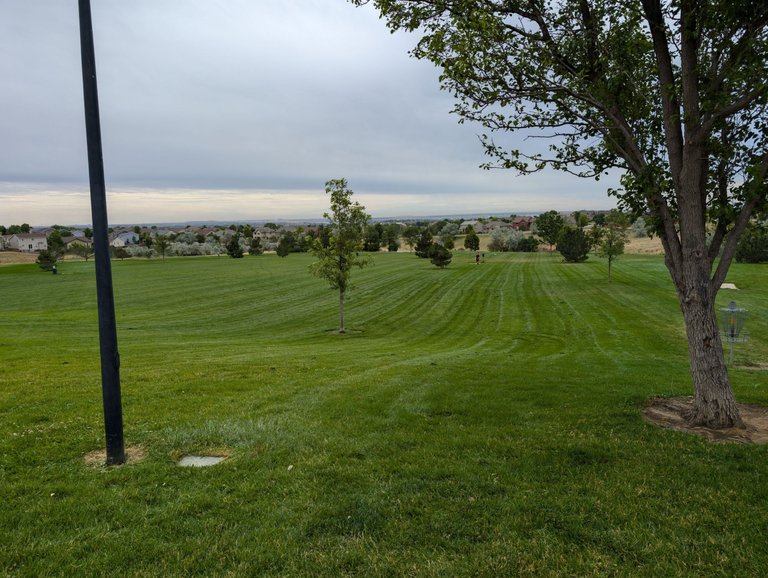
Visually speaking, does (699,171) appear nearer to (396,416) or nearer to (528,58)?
(528,58)

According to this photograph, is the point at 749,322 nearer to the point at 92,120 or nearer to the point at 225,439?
the point at 225,439

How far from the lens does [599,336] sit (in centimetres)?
2498

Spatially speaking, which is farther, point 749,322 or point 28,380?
point 749,322

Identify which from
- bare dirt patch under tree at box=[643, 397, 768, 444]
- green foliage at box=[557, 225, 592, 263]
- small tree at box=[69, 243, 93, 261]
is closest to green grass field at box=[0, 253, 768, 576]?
bare dirt patch under tree at box=[643, 397, 768, 444]

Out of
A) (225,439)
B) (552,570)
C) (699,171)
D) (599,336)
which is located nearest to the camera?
(552,570)

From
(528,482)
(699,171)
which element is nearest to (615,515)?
(528,482)

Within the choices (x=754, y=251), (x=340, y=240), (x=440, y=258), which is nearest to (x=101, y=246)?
(x=340, y=240)

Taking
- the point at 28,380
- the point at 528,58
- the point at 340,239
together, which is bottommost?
the point at 28,380

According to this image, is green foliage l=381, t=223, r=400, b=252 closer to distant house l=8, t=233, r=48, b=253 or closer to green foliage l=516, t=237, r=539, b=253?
green foliage l=516, t=237, r=539, b=253

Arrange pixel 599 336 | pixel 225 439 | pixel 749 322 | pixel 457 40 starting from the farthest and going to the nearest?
pixel 749 322 → pixel 599 336 → pixel 457 40 → pixel 225 439

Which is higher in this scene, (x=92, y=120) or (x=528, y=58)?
(x=528, y=58)

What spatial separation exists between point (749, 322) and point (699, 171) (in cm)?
2516

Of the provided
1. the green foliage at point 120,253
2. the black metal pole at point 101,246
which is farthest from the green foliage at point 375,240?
the black metal pole at point 101,246

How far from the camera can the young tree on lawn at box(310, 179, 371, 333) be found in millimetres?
27000
